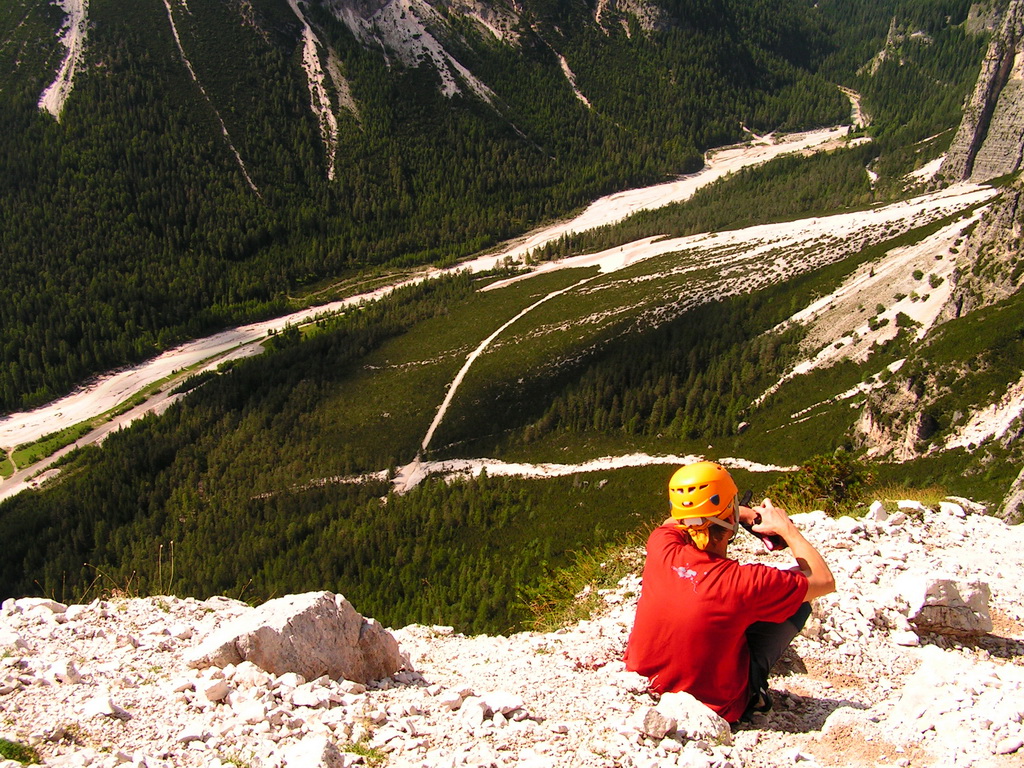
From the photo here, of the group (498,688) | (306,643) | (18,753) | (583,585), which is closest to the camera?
(18,753)

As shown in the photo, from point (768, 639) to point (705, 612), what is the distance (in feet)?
3.63

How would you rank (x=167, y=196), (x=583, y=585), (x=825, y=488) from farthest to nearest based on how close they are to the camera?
(x=167, y=196) → (x=825, y=488) → (x=583, y=585)

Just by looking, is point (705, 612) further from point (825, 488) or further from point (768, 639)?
point (825, 488)

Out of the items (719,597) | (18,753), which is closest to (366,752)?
(18,753)

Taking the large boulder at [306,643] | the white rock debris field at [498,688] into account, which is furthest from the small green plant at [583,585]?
the large boulder at [306,643]

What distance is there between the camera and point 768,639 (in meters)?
10.6

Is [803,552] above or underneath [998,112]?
underneath

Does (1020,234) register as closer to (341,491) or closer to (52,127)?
(341,491)

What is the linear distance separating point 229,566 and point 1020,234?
81806mm

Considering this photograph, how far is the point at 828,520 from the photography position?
692 inches

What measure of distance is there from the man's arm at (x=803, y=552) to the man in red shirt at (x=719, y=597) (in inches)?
0.6

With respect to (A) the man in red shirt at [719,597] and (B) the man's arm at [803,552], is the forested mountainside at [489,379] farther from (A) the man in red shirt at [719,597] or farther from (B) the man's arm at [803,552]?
(B) the man's arm at [803,552]

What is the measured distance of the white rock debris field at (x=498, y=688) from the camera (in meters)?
9.47

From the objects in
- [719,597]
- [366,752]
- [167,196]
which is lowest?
[366,752]
